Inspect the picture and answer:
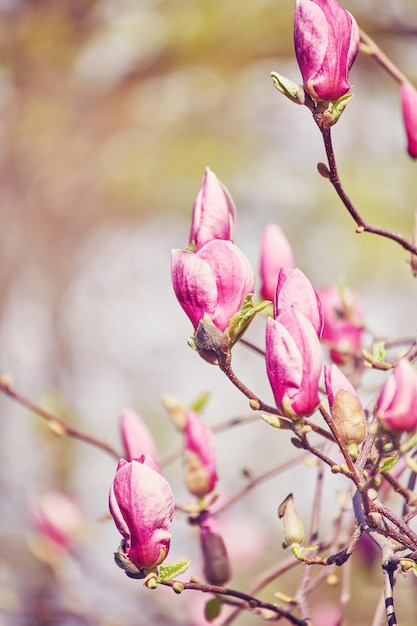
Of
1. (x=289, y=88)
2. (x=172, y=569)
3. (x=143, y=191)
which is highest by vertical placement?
(x=289, y=88)

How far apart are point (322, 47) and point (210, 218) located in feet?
0.40

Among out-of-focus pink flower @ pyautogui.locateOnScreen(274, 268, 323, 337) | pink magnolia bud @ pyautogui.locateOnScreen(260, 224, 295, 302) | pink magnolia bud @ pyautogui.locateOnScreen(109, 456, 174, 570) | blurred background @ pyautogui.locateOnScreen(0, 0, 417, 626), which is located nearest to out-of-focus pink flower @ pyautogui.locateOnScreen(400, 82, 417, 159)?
pink magnolia bud @ pyautogui.locateOnScreen(260, 224, 295, 302)

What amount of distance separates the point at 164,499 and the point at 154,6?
115 inches

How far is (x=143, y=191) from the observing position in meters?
3.69

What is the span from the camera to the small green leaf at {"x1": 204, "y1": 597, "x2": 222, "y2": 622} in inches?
20.4

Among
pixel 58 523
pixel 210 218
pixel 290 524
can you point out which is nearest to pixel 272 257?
pixel 210 218

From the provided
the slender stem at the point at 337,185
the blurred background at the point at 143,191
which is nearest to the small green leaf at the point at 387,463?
the slender stem at the point at 337,185

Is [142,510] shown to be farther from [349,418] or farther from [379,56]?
[379,56]

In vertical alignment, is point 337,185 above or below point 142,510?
above

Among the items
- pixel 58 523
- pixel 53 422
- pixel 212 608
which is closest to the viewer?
pixel 212 608

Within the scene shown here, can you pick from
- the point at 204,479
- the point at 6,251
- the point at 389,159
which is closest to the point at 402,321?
the point at 389,159

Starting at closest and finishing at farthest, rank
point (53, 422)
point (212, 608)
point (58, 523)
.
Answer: point (212, 608), point (53, 422), point (58, 523)

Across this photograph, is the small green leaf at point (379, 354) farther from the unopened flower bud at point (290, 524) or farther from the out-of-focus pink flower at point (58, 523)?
the out-of-focus pink flower at point (58, 523)

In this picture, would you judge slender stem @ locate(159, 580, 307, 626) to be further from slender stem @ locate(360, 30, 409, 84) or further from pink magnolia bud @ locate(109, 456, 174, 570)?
slender stem @ locate(360, 30, 409, 84)
